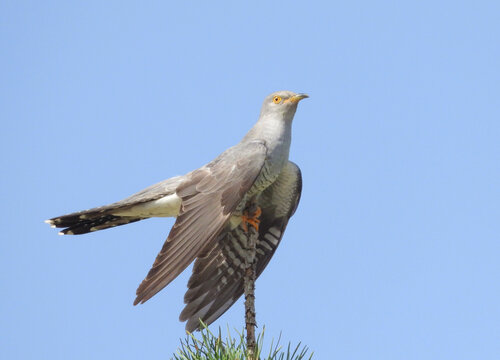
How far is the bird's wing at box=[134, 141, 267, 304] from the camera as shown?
423 cm

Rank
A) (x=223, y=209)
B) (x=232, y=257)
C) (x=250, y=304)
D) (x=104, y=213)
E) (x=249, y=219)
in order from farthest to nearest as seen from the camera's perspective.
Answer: (x=232, y=257) → (x=104, y=213) → (x=249, y=219) → (x=223, y=209) → (x=250, y=304)

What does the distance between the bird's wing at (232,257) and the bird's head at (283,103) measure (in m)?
0.45

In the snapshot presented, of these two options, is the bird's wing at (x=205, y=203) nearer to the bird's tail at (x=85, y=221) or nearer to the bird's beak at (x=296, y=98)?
the bird's beak at (x=296, y=98)

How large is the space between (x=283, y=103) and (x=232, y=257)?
1.34 m

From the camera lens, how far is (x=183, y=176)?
218 inches

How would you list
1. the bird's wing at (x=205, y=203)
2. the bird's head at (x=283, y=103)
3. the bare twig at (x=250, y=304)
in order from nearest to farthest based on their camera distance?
the bare twig at (x=250, y=304), the bird's wing at (x=205, y=203), the bird's head at (x=283, y=103)

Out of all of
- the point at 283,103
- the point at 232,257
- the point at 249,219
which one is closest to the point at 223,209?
the point at 249,219

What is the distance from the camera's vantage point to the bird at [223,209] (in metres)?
4.72

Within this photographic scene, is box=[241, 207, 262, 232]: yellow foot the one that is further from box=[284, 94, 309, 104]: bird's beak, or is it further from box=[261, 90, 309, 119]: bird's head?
box=[284, 94, 309, 104]: bird's beak

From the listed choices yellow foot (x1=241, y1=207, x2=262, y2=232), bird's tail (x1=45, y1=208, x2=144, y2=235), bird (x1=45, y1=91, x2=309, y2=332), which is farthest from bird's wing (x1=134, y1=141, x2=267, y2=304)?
bird's tail (x1=45, y1=208, x2=144, y2=235)

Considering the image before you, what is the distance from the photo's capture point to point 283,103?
5645 mm

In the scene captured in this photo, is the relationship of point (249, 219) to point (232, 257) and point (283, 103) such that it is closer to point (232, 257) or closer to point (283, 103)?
point (232, 257)

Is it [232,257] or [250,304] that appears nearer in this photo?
[250,304]

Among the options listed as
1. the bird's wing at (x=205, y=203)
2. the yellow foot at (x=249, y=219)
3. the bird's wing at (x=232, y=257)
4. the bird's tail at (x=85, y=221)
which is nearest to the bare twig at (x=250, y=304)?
the bird's wing at (x=205, y=203)
